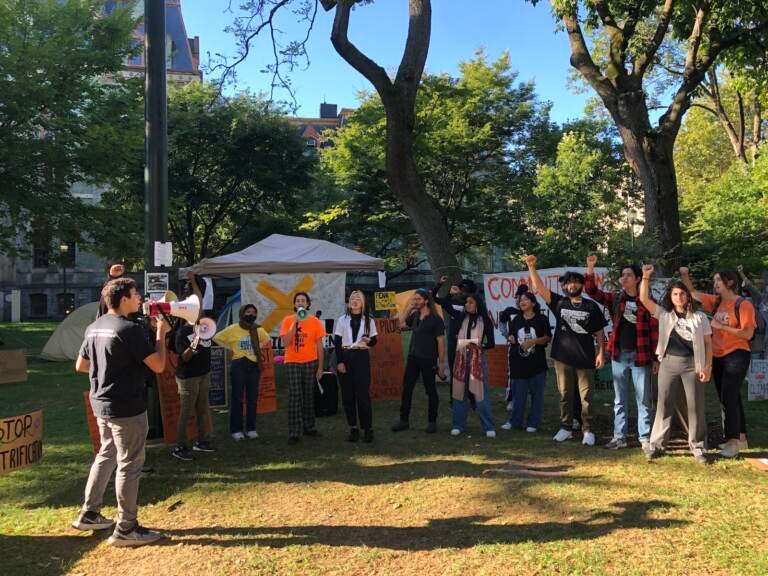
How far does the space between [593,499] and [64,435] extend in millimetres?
6329

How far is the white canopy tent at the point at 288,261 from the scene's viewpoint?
10.5 metres

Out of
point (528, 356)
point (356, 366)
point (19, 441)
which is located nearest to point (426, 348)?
point (356, 366)

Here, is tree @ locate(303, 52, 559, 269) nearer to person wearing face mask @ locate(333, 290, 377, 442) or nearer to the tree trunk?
the tree trunk

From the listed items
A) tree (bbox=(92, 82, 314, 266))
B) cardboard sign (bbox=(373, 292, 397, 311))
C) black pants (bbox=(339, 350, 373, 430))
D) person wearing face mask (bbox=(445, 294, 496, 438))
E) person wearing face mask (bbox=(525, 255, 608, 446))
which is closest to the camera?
person wearing face mask (bbox=(525, 255, 608, 446))

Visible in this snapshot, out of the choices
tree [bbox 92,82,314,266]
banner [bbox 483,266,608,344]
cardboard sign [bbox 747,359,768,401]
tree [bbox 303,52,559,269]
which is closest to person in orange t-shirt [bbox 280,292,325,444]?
banner [bbox 483,266,608,344]

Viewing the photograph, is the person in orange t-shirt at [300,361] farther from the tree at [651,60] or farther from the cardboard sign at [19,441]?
the tree at [651,60]

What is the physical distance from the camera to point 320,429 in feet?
25.0

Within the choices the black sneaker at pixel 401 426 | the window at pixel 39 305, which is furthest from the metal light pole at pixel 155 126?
the window at pixel 39 305

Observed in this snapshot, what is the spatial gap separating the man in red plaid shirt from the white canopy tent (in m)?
5.45

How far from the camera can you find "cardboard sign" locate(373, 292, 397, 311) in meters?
10.7

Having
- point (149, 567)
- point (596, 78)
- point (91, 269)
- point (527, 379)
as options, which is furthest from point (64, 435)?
point (91, 269)

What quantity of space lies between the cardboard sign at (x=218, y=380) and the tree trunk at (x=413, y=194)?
139 inches

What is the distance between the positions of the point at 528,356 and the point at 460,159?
17.2 meters

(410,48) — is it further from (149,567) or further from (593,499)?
(149,567)
